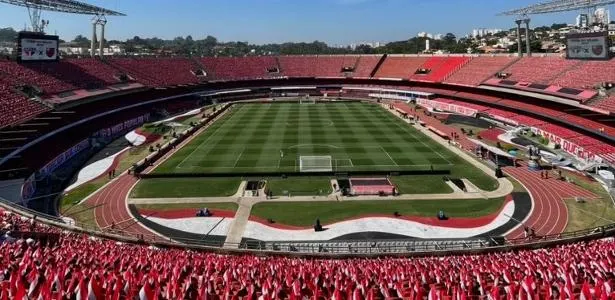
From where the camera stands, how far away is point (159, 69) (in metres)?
91.9

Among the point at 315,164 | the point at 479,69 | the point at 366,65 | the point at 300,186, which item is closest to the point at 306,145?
the point at 315,164

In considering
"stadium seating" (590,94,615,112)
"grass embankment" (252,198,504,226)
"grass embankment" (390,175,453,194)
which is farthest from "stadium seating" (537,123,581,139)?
"grass embankment" (252,198,504,226)

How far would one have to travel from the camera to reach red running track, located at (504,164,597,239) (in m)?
29.6

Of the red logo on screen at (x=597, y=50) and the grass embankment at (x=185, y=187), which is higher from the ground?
the red logo on screen at (x=597, y=50)

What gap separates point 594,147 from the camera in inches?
1768

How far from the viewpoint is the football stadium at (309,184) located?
53.8 feet

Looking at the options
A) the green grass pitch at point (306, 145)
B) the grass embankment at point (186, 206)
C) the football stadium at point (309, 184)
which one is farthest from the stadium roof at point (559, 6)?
the grass embankment at point (186, 206)

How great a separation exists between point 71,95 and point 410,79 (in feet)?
210

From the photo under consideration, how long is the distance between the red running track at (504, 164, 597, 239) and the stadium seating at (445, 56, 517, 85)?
4046 cm

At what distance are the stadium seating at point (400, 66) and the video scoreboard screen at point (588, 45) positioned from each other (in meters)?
37.5

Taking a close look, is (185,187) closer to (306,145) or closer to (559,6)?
(306,145)

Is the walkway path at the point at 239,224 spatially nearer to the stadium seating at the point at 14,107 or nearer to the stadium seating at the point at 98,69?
the stadium seating at the point at 14,107

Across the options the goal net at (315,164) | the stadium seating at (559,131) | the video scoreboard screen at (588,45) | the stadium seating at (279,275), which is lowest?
the stadium seating at (279,275)

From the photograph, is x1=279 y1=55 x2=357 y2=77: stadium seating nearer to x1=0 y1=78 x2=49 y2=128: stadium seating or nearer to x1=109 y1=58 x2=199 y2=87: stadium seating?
x1=109 y1=58 x2=199 y2=87: stadium seating
